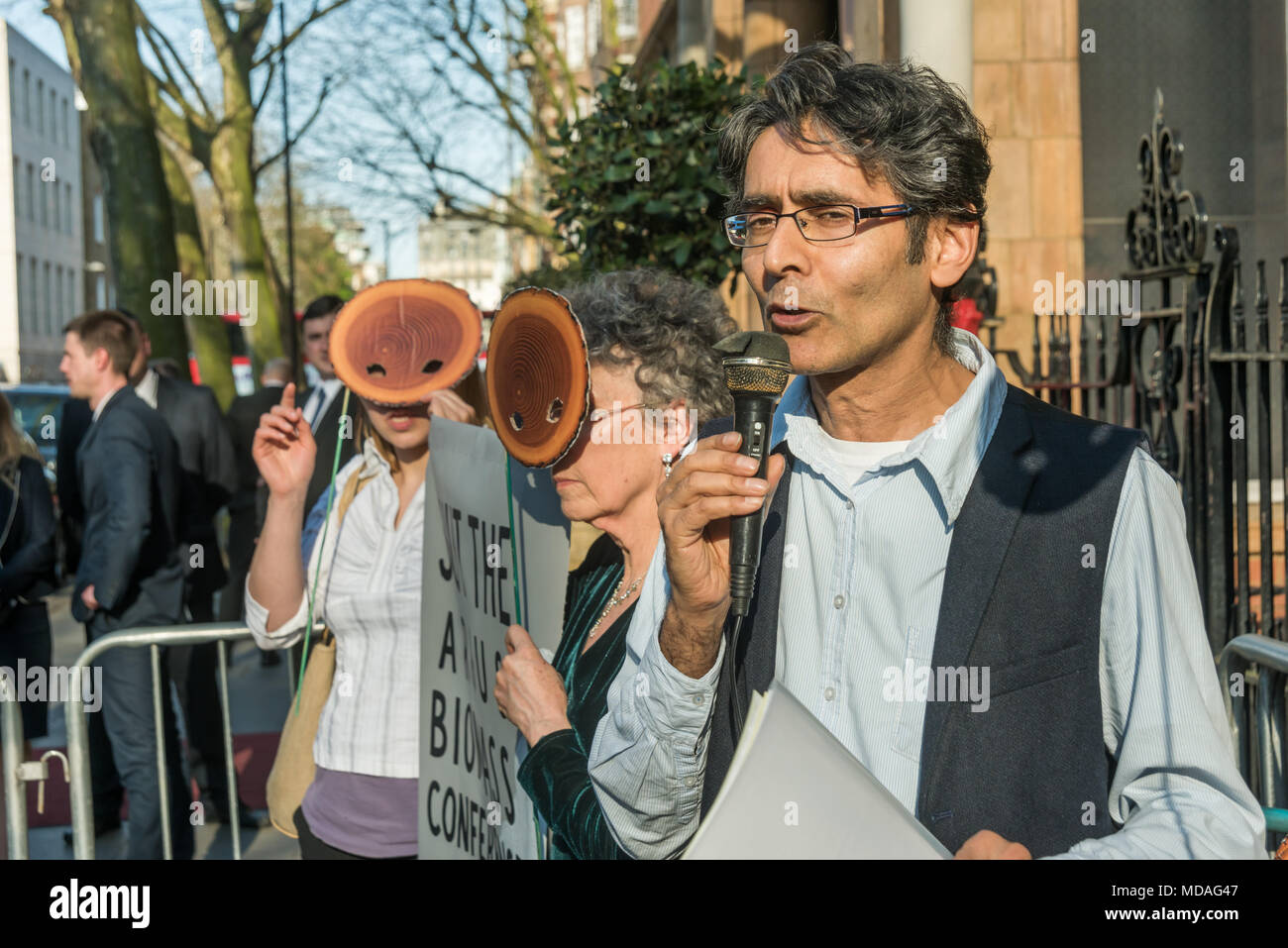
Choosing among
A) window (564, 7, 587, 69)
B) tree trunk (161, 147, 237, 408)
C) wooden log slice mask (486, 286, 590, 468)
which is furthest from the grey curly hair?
window (564, 7, 587, 69)

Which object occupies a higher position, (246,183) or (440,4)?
(440,4)

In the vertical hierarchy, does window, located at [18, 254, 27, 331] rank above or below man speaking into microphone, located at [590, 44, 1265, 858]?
above

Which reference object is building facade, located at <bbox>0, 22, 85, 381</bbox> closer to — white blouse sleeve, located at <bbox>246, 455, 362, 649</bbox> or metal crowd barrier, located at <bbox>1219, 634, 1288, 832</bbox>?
white blouse sleeve, located at <bbox>246, 455, 362, 649</bbox>

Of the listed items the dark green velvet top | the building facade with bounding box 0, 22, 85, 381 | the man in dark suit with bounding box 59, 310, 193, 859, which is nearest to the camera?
the dark green velvet top

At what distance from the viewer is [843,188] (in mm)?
1935

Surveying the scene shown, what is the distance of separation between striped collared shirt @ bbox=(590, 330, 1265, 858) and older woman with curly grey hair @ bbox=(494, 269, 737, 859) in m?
0.33

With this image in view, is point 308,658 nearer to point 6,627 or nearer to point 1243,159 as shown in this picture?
point 6,627

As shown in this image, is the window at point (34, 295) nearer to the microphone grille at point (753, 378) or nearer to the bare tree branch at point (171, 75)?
the bare tree branch at point (171, 75)

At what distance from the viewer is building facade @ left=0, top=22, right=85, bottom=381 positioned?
A: 1935 inches

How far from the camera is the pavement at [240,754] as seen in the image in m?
6.15

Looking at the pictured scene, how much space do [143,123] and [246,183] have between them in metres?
7.84

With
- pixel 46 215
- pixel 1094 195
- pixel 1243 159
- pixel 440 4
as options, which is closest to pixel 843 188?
pixel 1094 195

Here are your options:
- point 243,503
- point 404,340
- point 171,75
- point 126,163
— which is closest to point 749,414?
point 404,340

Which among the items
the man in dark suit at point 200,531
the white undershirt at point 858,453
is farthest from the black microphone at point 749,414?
the man in dark suit at point 200,531
